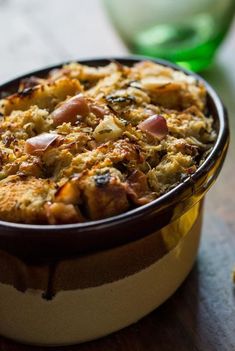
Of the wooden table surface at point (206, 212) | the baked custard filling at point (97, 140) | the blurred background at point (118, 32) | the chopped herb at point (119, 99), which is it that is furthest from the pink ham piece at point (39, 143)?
the blurred background at point (118, 32)

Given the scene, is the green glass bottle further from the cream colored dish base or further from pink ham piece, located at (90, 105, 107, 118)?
the cream colored dish base

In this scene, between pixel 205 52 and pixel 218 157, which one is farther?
pixel 205 52

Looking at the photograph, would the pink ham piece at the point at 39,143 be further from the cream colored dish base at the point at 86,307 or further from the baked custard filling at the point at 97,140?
the cream colored dish base at the point at 86,307

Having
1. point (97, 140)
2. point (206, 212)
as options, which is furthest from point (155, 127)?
point (206, 212)

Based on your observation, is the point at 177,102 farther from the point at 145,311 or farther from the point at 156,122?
the point at 145,311

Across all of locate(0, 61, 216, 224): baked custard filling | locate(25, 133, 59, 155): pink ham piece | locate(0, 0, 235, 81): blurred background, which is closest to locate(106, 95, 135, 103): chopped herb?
locate(0, 61, 216, 224): baked custard filling

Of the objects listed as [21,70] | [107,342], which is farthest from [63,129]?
[21,70]

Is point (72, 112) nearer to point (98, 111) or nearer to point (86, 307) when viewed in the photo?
point (98, 111)
